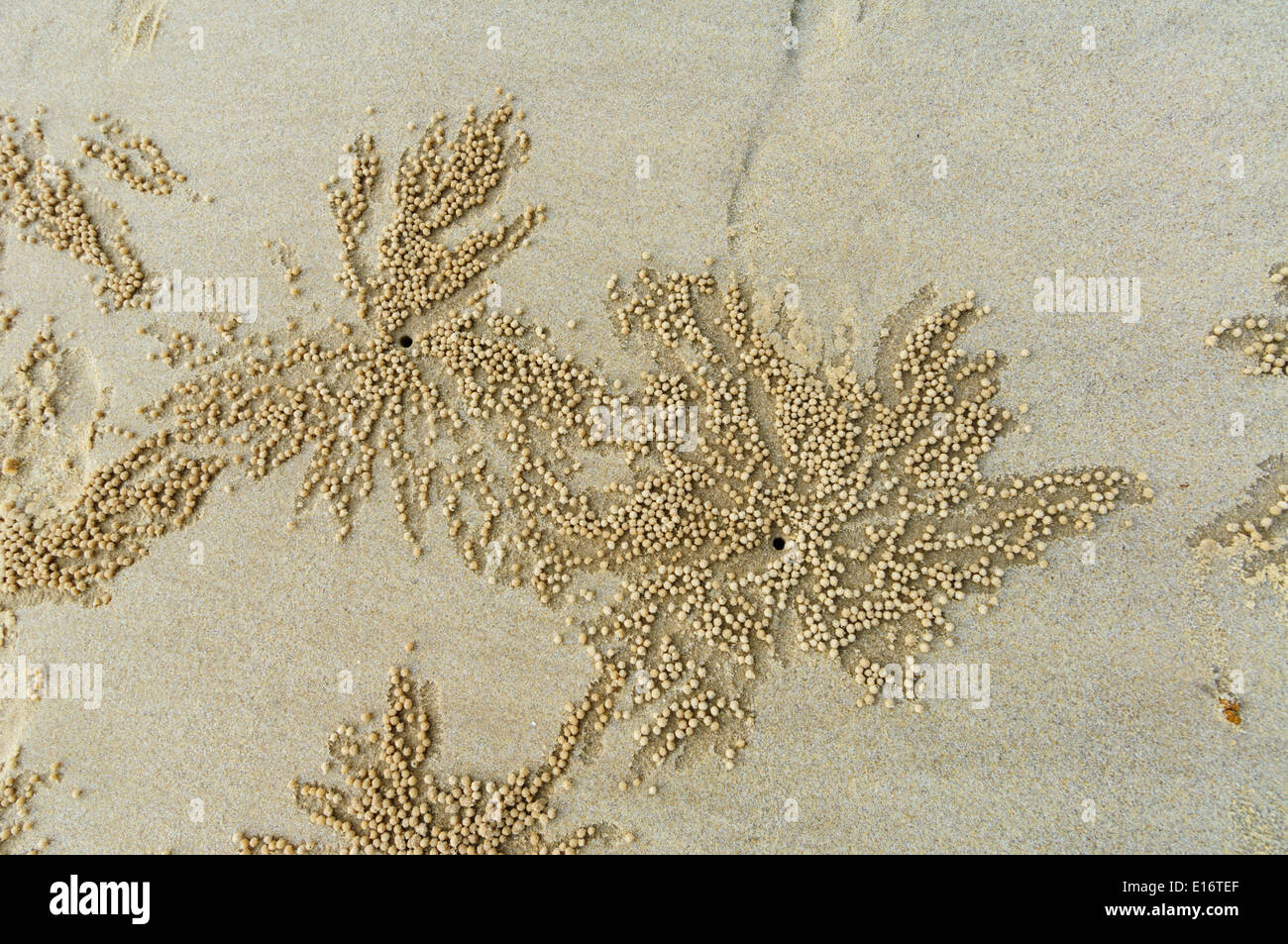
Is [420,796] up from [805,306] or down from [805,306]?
down

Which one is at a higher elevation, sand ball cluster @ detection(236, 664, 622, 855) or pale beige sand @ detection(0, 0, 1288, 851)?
pale beige sand @ detection(0, 0, 1288, 851)

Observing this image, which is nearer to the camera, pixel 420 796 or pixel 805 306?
pixel 420 796

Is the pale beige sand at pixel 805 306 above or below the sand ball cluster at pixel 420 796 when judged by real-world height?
above

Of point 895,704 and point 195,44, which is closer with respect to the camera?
point 895,704
